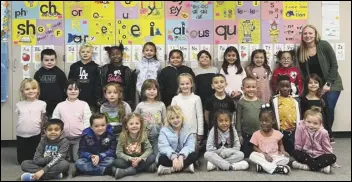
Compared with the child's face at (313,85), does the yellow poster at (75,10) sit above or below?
above

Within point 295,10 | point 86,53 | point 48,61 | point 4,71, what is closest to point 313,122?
point 295,10

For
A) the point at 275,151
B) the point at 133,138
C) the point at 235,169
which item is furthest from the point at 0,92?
the point at 275,151

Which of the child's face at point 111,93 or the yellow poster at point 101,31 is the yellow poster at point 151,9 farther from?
the child's face at point 111,93

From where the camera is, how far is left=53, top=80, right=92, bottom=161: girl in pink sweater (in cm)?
404

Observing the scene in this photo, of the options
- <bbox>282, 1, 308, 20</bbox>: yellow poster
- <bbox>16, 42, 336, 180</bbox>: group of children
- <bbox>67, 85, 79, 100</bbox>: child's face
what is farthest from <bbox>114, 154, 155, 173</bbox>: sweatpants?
<bbox>282, 1, 308, 20</bbox>: yellow poster

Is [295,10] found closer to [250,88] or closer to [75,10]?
[250,88]

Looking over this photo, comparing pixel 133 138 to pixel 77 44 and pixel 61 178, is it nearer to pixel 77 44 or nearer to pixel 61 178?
pixel 61 178

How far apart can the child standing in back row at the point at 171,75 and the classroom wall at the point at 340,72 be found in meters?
0.28

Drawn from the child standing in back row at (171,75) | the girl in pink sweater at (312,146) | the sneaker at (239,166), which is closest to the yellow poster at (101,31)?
the child standing in back row at (171,75)

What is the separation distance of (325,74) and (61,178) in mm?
3123

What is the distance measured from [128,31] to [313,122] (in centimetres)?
235

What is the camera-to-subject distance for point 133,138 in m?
3.66

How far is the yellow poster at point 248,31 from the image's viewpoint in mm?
4871

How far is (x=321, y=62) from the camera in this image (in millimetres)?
4676
